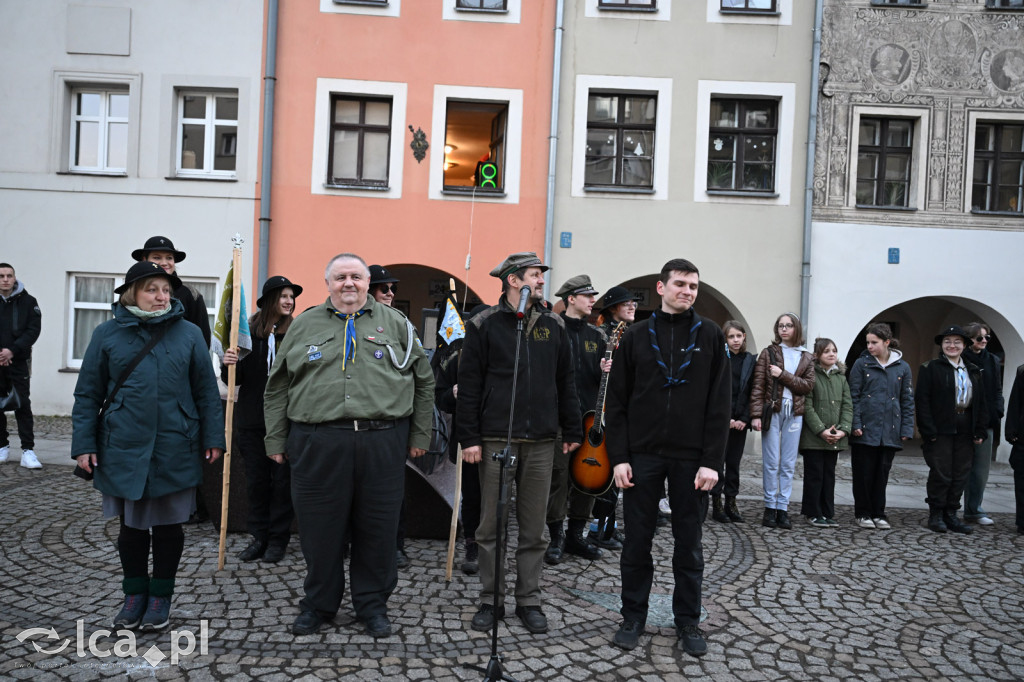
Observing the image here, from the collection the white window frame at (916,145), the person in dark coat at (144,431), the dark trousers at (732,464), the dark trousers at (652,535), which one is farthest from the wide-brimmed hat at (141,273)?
the white window frame at (916,145)

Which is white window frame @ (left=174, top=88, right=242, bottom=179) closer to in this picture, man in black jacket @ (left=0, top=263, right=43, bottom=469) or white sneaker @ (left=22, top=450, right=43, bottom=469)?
man in black jacket @ (left=0, top=263, right=43, bottom=469)

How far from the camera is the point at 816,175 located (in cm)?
1327

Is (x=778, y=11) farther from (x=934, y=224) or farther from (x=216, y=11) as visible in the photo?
(x=216, y=11)

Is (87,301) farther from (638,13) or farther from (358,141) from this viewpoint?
(638,13)

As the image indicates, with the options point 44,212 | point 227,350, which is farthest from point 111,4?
point 227,350

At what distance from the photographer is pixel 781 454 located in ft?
24.5

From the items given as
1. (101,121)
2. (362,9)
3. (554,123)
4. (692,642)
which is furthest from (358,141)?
(692,642)

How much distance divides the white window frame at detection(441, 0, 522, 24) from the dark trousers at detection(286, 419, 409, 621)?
1069 centimetres

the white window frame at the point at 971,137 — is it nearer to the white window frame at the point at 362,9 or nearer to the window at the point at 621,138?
the window at the point at 621,138

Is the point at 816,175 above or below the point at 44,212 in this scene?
above

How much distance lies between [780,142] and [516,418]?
1068 centimetres

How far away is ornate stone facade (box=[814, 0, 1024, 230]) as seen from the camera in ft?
43.2

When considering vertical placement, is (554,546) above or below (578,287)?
below

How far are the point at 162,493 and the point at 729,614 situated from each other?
3.47 metres
